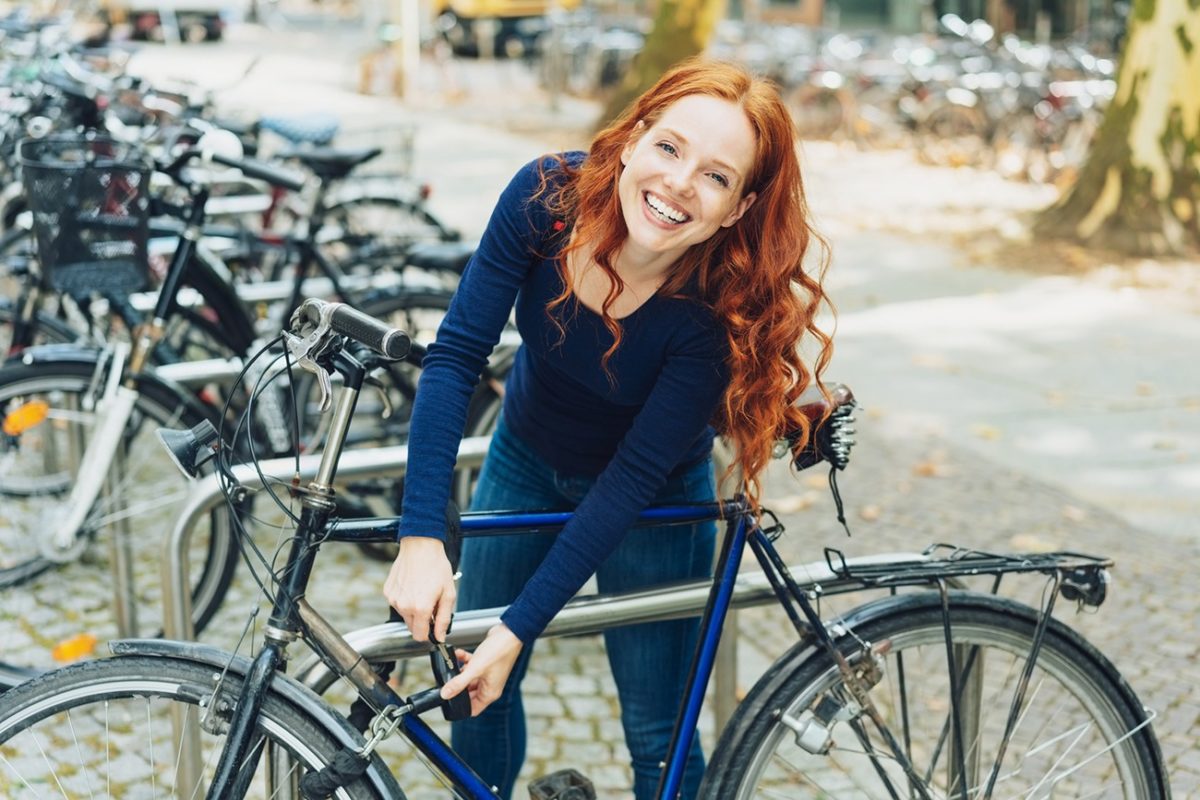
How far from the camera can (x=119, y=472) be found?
3.93 m

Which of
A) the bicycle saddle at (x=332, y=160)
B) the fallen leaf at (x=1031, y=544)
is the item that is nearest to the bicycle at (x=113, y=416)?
the bicycle saddle at (x=332, y=160)

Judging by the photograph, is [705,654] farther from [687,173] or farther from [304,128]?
[304,128]

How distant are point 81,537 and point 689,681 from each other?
225 centimetres

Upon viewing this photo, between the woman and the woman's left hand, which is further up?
the woman

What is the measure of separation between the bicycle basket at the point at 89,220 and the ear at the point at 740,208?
228 centimetres

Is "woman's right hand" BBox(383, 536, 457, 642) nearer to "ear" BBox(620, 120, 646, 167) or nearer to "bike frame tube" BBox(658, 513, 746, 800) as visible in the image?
"bike frame tube" BBox(658, 513, 746, 800)

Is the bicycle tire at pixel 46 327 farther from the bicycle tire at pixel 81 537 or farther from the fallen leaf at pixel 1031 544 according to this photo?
the fallen leaf at pixel 1031 544

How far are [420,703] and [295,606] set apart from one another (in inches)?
10.0

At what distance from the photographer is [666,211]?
2248 mm

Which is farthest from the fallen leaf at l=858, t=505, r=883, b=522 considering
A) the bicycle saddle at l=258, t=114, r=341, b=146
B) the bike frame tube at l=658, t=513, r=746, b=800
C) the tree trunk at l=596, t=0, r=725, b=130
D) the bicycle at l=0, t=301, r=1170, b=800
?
the tree trunk at l=596, t=0, r=725, b=130

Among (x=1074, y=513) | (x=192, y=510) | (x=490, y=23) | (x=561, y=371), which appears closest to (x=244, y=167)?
(x=192, y=510)

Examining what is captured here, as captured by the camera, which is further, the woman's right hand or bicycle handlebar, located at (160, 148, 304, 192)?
bicycle handlebar, located at (160, 148, 304, 192)

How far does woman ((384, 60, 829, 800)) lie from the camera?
2.24 m

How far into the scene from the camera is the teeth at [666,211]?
2.25m
